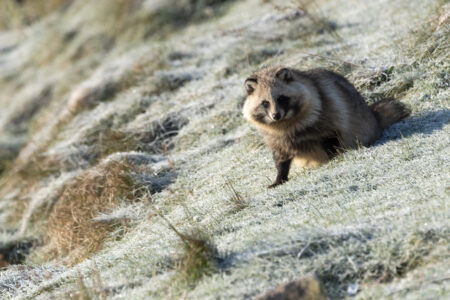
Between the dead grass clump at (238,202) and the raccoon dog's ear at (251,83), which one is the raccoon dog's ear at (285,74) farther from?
the dead grass clump at (238,202)

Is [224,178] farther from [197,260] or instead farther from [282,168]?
[197,260]

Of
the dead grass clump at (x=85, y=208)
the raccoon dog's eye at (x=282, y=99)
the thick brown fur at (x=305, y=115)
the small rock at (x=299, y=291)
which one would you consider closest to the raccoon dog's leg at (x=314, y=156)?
the thick brown fur at (x=305, y=115)

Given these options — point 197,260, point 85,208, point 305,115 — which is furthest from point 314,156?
point 85,208

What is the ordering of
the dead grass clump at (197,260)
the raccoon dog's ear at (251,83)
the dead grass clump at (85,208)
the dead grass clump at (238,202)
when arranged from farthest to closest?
the dead grass clump at (85,208) < the raccoon dog's ear at (251,83) < the dead grass clump at (238,202) < the dead grass clump at (197,260)

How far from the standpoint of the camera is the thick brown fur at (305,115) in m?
5.76

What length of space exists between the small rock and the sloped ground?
19cm

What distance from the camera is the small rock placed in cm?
328

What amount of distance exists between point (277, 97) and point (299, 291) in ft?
9.35

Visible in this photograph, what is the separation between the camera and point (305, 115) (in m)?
5.77

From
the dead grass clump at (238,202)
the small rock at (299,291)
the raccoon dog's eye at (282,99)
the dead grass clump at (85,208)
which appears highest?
the raccoon dog's eye at (282,99)

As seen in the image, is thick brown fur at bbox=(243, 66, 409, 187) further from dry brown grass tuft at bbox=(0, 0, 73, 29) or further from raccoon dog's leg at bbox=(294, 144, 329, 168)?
dry brown grass tuft at bbox=(0, 0, 73, 29)

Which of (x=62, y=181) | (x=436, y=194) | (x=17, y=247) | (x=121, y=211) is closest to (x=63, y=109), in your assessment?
(x=62, y=181)

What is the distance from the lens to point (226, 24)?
1402cm

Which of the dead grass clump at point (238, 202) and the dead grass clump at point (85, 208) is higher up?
the dead grass clump at point (238, 202)
